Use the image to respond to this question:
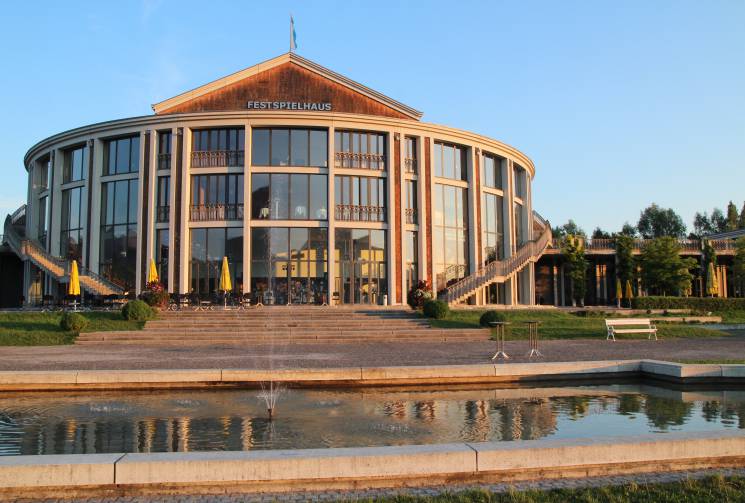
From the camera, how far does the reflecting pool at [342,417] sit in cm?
859

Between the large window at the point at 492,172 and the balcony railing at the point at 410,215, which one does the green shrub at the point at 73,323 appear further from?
the large window at the point at 492,172

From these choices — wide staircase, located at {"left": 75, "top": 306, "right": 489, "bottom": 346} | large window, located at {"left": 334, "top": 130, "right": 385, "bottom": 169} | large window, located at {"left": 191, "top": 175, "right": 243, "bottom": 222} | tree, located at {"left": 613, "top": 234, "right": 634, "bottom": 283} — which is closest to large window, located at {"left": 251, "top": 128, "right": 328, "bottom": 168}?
large window, located at {"left": 334, "top": 130, "right": 385, "bottom": 169}

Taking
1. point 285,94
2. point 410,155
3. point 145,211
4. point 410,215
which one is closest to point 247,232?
point 145,211

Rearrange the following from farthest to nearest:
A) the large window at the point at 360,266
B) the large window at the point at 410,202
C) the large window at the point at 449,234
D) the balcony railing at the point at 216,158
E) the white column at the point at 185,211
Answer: the large window at the point at 449,234
the large window at the point at 410,202
the balcony railing at the point at 216,158
the large window at the point at 360,266
the white column at the point at 185,211

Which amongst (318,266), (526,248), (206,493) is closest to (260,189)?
(318,266)

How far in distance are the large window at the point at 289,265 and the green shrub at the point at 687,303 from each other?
19824 millimetres

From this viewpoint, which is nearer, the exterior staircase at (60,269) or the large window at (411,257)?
the exterior staircase at (60,269)

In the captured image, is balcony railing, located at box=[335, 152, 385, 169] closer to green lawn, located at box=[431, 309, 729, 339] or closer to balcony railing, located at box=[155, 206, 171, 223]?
balcony railing, located at box=[155, 206, 171, 223]

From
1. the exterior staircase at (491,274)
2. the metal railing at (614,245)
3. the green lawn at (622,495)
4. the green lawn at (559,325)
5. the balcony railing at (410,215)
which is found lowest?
the green lawn at (622,495)

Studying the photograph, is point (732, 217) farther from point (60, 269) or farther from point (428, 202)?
point (60, 269)

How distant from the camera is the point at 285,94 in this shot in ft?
128

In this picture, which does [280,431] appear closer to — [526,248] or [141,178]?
[141,178]

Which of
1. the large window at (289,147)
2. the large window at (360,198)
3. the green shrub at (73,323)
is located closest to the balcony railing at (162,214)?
the large window at (289,147)

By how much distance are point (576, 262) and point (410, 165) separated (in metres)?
16.2
